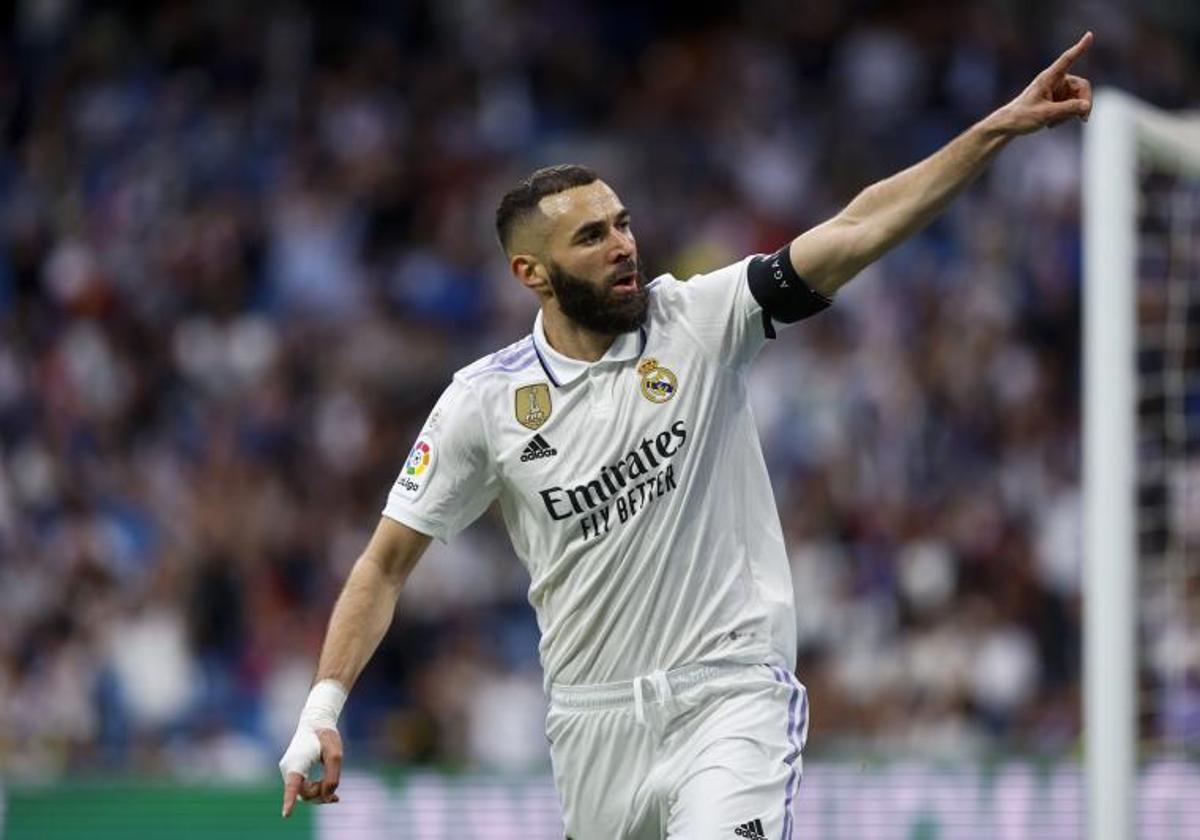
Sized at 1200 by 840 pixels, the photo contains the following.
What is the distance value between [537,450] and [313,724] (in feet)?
3.57

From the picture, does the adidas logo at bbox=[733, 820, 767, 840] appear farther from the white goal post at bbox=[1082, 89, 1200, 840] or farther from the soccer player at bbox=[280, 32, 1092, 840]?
the white goal post at bbox=[1082, 89, 1200, 840]

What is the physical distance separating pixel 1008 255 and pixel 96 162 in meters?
8.40

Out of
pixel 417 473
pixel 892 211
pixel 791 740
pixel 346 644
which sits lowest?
pixel 791 740

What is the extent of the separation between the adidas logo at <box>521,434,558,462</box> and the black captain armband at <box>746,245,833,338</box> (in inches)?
30.4

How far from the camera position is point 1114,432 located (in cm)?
862

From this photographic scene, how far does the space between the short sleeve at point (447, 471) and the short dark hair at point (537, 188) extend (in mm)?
568

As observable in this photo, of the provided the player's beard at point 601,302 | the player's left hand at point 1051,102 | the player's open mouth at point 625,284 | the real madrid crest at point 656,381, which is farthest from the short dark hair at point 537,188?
the player's left hand at point 1051,102

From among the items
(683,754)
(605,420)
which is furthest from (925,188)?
(683,754)

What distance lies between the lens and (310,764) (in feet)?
22.3

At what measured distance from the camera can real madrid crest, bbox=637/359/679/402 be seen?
705 centimetres

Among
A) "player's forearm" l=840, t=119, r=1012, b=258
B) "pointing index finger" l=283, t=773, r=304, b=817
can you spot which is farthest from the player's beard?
"pointing index finger" l=283, t=773, r=304, b=817

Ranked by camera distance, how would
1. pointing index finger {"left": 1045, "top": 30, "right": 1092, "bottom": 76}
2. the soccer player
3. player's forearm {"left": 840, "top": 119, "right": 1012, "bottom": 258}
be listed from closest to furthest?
pointing index finger {"left": 1045, "top": 30, "right": 1092, "bottom": 76}
player's forearm {"left": 840, "top": 119, "right": 1012, "bottom": 258}
the soccer player

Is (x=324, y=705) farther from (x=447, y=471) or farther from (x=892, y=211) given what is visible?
(x=892, y=211)

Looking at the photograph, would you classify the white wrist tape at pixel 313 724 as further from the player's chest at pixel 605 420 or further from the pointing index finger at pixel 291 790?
the player's chest at pixel 605 420
